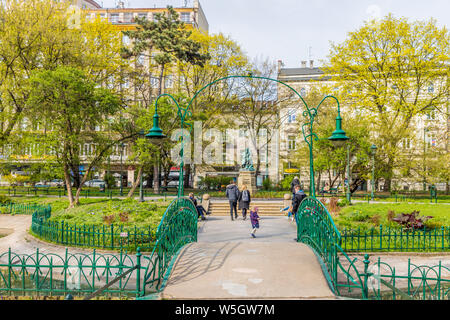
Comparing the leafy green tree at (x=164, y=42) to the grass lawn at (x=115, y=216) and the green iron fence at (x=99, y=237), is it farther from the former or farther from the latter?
the green iron fence at (x=99, y=237)

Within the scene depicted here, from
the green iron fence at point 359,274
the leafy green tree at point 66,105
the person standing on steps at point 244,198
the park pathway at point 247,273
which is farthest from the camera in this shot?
the leafy green tree at point 66,105

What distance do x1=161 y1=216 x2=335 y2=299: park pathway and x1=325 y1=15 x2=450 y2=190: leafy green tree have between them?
75.7 feet

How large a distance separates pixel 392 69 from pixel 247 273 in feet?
92.4

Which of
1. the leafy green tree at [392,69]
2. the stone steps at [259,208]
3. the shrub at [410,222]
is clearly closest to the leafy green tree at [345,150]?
the leafy green tree at [392,69]

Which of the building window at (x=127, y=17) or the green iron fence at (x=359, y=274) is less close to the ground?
the building window at (x=127, y=17)

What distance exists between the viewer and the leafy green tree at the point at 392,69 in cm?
2867

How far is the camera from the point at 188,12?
54.8 metres

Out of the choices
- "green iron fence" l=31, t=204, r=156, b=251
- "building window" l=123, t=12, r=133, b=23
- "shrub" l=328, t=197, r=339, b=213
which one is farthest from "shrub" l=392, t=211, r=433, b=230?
"building window" l=123, t=12, r=133, b=23

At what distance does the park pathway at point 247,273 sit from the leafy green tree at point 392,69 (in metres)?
23.1

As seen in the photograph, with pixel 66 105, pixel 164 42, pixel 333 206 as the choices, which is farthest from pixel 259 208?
pixel 164 42

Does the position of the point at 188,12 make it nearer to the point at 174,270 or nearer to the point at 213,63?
the point at 213,63

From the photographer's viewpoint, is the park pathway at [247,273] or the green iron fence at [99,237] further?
the green iron fence at [99,237]
